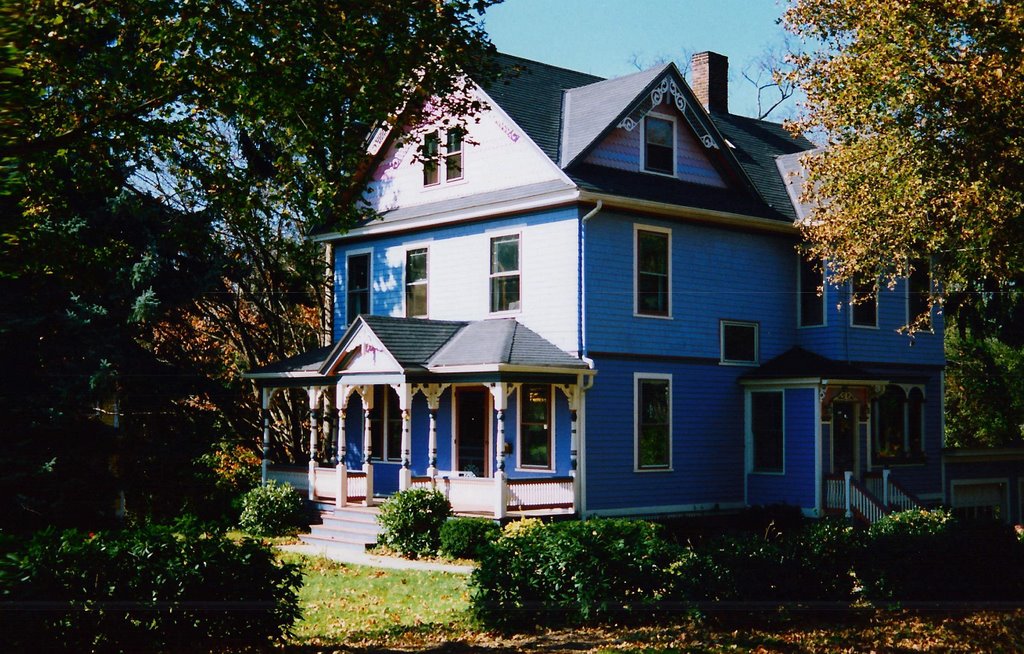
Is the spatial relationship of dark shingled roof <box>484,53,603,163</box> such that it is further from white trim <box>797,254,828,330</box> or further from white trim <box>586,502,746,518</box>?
white trim <box>586,502,746,518</box>

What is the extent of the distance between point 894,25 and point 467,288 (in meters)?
11.5

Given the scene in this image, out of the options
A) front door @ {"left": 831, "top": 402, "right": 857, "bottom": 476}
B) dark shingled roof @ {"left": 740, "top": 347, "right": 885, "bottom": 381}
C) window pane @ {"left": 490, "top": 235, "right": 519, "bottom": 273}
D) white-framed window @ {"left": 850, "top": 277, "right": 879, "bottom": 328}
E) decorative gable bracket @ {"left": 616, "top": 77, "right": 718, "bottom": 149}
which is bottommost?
front door @ {"left": 831, "top": 402, "right": 857, "bottom": 476}

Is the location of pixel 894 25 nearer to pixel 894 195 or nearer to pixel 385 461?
pixel 894 195

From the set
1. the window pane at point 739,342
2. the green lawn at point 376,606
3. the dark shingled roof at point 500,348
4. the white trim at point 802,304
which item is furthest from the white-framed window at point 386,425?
the white trim at point 802,304

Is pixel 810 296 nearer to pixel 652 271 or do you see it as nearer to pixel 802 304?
pixel 802 304

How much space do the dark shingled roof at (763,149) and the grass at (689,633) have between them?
14.9 meters

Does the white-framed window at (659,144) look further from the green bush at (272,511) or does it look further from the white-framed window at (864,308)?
the green bush at (272,511)

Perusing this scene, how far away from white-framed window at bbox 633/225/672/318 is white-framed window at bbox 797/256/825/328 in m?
4.35

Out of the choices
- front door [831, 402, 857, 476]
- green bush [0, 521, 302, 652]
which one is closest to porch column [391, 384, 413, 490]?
front door [831, 402, 857, 476]

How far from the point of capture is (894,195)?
18016mm

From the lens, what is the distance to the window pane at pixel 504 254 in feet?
80.4

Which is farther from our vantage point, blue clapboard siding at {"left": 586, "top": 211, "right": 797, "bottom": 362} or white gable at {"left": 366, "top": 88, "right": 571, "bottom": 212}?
white gable at {"left": 366, "top": 88, "right": 571, "bottom": 212}

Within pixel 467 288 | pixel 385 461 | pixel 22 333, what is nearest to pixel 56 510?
pixel 22 333

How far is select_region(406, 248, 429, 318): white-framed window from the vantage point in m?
26.7
